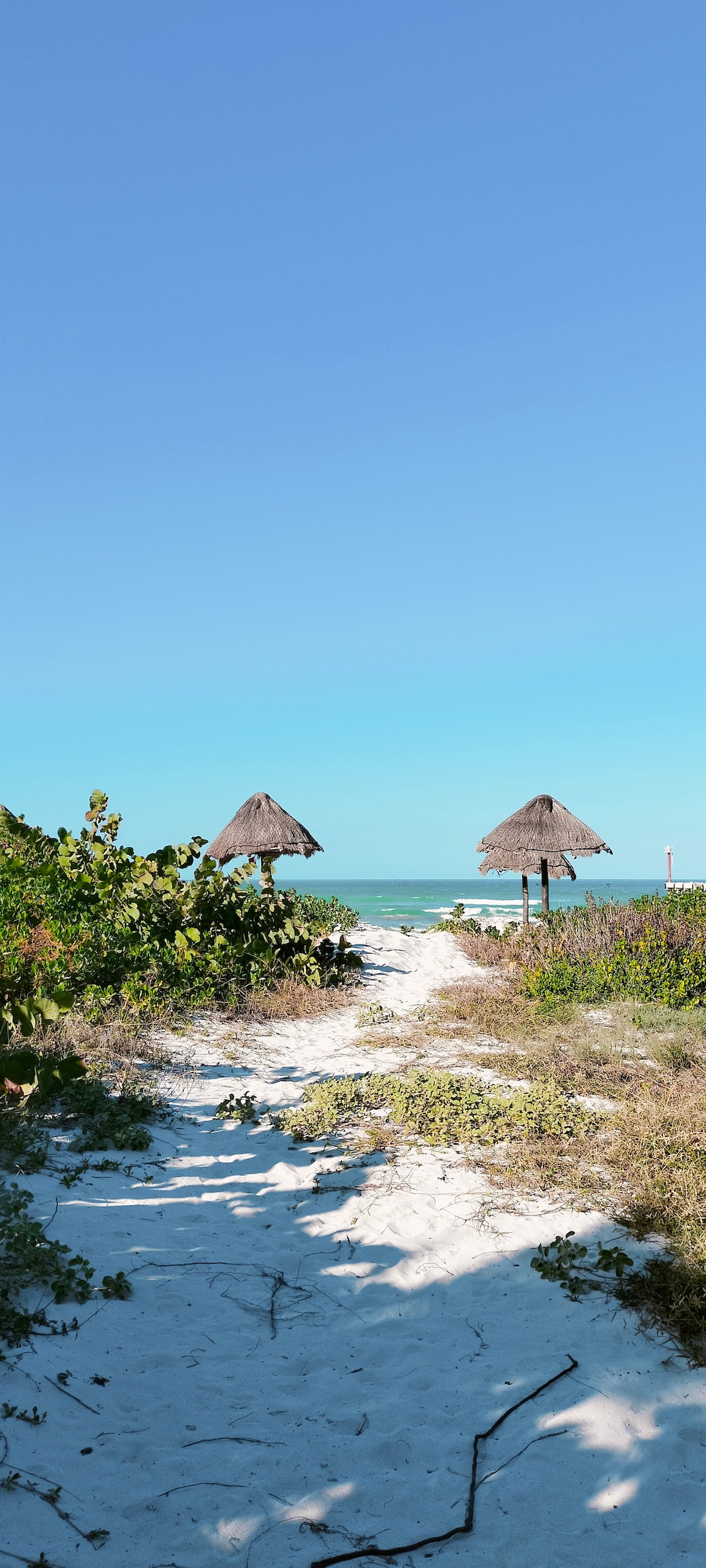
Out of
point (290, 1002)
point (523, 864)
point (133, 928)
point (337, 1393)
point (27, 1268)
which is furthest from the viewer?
point (523, 864)

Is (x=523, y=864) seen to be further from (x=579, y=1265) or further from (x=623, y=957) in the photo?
(x=579, y=1265)

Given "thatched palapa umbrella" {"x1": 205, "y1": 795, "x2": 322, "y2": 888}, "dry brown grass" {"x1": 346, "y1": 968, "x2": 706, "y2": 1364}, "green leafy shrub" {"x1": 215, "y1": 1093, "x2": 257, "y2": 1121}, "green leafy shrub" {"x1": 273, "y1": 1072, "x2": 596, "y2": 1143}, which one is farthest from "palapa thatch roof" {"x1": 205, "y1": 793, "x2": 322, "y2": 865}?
"green leafy shrub" {"x1": 215, "y1": 1093, "x2": 257, "y2": 1121}

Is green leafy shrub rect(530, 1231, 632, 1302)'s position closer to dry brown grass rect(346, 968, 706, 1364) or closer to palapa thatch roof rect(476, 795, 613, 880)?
dry brown grass rect(346, 968, 706, 1364)

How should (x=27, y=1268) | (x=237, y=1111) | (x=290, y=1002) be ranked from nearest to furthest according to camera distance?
(x=27, y=1268) → (x=237, y=1111) → (x=290, y=1002)

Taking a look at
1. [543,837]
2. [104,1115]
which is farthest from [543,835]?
[104,1115]

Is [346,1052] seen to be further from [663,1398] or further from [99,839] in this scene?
[663,1398]

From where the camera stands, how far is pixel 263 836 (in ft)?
46.8

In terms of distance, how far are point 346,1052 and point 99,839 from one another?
391 centimetres

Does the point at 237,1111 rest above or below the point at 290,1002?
below

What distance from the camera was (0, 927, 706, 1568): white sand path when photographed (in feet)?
8.33

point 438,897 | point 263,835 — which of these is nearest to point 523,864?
point 263,835

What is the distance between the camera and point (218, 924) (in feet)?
32.0

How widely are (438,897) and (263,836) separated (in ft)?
157

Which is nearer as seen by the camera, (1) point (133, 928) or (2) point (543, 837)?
(1) point (133, 928)
